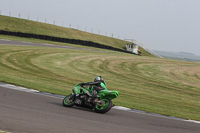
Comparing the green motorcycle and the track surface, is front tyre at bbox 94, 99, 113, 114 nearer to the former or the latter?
the green motorcycle

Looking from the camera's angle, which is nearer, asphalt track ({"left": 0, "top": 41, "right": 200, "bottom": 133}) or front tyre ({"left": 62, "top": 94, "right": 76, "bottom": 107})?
asphalt track ({"left": 0, "top": 41, "right": 200, "bottom": 133})

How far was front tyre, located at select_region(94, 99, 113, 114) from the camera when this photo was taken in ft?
32.2

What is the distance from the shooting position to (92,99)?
10.2 metres

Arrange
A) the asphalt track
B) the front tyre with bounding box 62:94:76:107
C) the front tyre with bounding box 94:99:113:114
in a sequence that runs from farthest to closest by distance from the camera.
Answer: the front tyre with bounding box 62:94:76:107 → the front tyre with bounding box 94:99:113:114 → the asphalt track

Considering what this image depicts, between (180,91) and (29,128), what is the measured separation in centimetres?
1628

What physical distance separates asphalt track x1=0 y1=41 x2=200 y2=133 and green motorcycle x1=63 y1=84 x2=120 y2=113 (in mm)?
412

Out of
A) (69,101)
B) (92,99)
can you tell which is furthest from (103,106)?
(69,101)

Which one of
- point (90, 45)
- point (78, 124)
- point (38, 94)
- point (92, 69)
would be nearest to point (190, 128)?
point (78, 124)

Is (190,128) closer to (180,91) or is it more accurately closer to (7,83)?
(7,83)

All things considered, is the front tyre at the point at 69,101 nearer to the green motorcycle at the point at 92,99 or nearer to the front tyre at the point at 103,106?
the green motorcycle at the point at 92,99

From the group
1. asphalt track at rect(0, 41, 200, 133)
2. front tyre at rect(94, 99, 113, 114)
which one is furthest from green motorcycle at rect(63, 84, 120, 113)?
asphalt track at rect(0, 41, 200, 133)

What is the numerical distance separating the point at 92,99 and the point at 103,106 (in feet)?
1.63

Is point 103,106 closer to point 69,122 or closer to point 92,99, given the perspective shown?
point 92,99

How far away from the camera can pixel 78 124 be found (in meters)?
7.41
